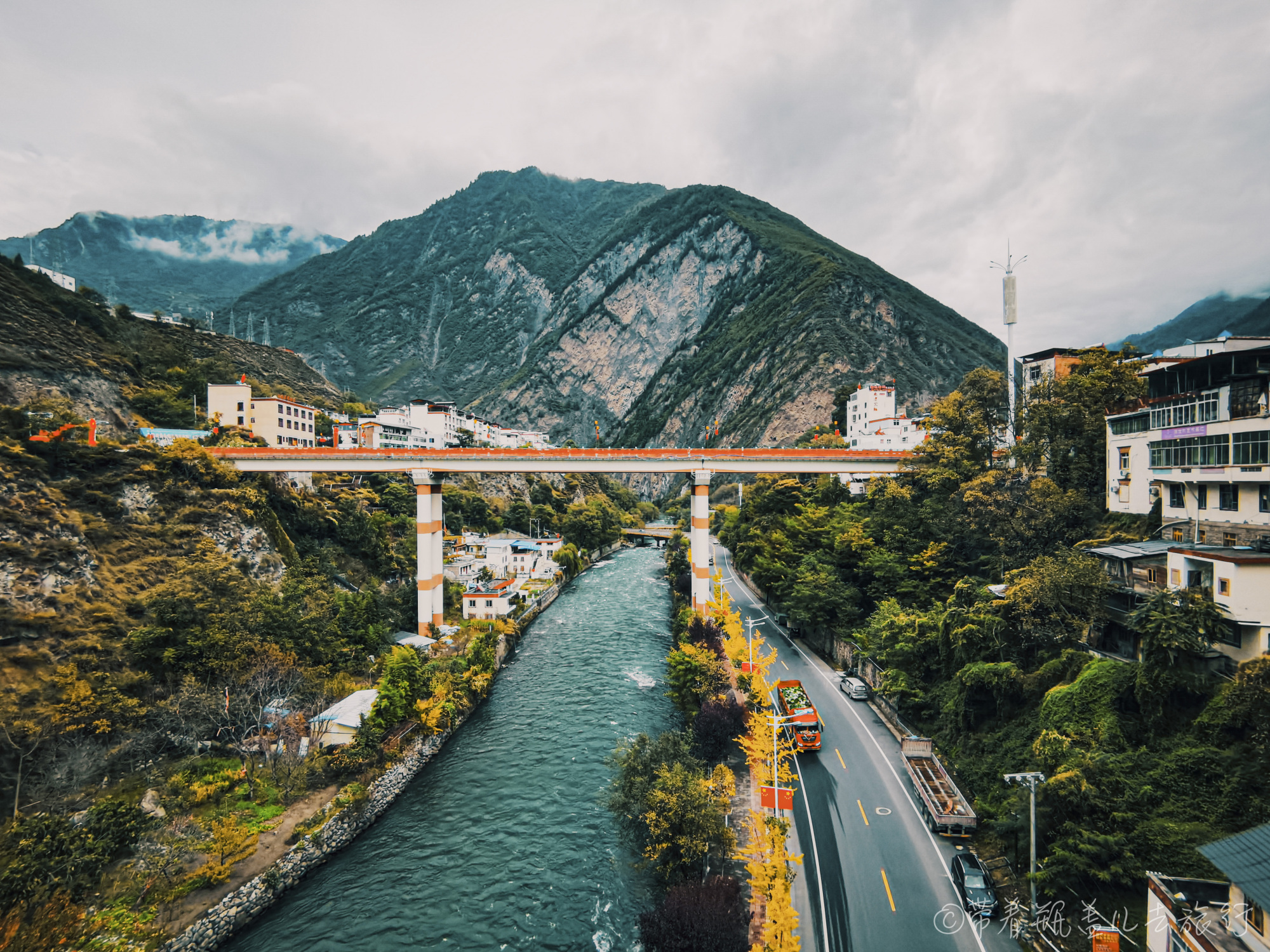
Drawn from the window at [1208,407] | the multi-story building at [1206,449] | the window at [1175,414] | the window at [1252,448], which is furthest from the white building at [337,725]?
the window at [1175,414]

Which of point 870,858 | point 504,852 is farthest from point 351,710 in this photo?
point 870,858

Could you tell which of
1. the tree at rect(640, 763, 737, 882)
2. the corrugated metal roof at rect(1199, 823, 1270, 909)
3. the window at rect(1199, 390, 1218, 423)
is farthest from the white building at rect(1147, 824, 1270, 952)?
the window at rect(1199, 390, 1218, 423)

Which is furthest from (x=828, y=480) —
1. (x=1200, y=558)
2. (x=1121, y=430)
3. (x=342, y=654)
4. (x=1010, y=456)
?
(x=342, y=654)

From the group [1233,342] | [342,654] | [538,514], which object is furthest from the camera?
[538,514]

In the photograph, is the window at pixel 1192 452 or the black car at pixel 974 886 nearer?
the black car at pixel 974 886

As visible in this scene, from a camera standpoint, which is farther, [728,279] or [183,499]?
[728,279]

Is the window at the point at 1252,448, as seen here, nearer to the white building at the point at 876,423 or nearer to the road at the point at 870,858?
the road at the point at 870,858

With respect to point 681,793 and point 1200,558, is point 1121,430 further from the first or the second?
point 681,793
